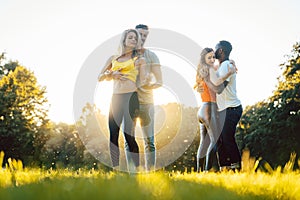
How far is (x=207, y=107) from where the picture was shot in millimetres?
5527

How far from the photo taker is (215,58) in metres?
5.69

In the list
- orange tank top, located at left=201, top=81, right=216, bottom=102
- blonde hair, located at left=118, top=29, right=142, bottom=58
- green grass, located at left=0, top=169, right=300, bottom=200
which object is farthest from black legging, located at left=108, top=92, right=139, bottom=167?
green grass, located at left=0, top=169, right=300, bottom=200

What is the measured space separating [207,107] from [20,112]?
96.6 ft

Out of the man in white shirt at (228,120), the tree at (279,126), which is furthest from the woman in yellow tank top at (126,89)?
the tree at (279,126)

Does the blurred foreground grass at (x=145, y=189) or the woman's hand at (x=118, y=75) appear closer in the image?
the blurred foreground grass at (x=145, y=189)

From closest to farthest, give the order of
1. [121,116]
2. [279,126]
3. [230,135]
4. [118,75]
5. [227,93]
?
[121,116] < [118,75] < [230,135] < [227,93] < [279,126]

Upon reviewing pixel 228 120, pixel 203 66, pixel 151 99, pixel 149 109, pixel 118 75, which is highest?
pixel 203 66

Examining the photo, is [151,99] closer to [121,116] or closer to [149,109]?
[149,109]

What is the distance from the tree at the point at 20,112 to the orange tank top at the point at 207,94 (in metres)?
25.2

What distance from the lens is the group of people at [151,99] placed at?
4.85m

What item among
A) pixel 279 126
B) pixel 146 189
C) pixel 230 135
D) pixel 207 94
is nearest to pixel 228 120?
pixel 230 135

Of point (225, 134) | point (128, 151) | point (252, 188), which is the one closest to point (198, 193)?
point (252, 188)

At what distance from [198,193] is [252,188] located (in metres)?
0.45

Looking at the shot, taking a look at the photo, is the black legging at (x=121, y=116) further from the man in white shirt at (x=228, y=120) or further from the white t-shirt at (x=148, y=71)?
the man in white shirt at (x=228, y=120)
